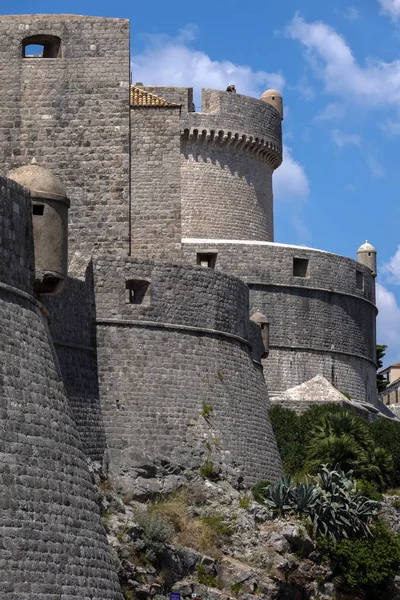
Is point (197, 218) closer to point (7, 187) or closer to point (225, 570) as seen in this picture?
point (225, 570)

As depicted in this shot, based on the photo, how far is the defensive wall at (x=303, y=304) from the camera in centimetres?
4422

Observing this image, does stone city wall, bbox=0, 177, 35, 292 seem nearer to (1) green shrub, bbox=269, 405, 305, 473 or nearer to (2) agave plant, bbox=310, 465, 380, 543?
(2) agave plant, bbox=310, 465, 380, 543

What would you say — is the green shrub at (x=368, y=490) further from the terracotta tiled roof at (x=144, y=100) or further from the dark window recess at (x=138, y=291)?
the terracotta tiled roof at (x=144, y=100)

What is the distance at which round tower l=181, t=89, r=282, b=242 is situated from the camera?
4959cm

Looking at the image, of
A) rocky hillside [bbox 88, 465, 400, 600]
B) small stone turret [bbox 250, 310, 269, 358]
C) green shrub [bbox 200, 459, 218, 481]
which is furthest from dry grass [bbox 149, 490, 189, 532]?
small stone turret [bbox 250, 310, 269, 358]

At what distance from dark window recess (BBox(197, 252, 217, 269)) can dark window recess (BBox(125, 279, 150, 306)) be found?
1359 centimetres

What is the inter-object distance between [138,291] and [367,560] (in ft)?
24.2

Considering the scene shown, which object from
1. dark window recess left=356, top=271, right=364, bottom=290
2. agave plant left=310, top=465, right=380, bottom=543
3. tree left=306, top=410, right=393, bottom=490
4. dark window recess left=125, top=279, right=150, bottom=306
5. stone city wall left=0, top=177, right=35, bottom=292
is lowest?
agave plant left=310, top=465, right=380, bottom=543

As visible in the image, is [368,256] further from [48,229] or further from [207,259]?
[48,229]

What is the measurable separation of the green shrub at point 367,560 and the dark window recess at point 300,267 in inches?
614

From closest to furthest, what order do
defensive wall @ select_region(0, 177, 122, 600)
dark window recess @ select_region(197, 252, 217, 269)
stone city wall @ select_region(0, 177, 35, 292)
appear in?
1. defensive wall @ select_region(0, 177, 122, 600)
2. stone city wall @ select_region(0, 177, 35, 292)
3. dark window recess @ select_region(197, 252, 217, 269)

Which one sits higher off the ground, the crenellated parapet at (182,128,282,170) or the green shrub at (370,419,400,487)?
the crenellated parapet at (182,128,282,170)

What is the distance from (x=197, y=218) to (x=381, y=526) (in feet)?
65.8

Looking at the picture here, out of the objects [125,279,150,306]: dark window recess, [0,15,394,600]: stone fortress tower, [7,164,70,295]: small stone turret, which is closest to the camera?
[0,15,394,600]: stone fortress tower
